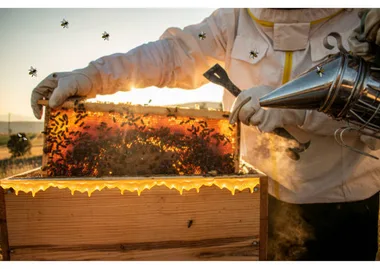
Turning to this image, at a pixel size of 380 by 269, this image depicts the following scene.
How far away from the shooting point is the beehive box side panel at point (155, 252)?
1618 mm

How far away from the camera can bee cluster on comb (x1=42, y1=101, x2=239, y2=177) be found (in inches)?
81.8

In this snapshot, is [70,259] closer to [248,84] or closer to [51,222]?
[51,222]

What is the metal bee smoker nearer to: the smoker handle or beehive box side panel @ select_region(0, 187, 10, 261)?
the smoker handle

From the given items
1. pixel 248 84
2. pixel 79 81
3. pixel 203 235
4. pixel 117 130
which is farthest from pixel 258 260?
pixel 79 81

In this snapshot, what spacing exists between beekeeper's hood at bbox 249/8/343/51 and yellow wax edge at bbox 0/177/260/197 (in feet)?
4.69

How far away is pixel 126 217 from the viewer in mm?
1618

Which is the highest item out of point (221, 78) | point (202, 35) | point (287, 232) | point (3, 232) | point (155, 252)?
point (202, 35)

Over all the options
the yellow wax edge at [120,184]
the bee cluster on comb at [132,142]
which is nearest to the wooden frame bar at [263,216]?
the yellow wax edge at [120,184]

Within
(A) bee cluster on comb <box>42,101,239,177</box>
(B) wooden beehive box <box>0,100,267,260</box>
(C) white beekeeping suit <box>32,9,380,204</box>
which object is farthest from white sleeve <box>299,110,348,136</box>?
(B) wooden beehive box <box>0,100,267,260</box>

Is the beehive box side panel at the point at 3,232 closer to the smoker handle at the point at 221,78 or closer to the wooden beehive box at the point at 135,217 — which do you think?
the wooden beehive box at the point at 135,217

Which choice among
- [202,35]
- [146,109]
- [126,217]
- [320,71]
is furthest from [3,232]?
[202,35]

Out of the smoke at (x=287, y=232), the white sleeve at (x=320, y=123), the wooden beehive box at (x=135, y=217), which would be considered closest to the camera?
the wooden beehive box at (x=135, y=217)

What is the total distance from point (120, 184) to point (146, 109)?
0.72m

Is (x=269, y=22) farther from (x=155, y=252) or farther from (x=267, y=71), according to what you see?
(x=155, y=252)
